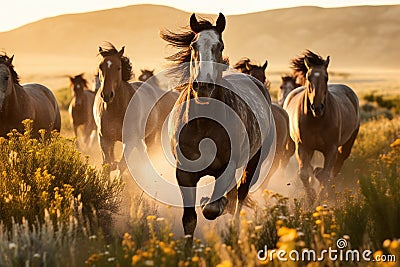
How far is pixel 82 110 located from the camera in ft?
50.9

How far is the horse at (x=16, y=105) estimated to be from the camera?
8663 mm

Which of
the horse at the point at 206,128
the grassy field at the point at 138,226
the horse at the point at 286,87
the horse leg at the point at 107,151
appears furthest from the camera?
the horse at the point at 286,87

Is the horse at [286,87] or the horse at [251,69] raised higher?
the horse at [251,69]

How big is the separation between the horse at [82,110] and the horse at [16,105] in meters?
4.85

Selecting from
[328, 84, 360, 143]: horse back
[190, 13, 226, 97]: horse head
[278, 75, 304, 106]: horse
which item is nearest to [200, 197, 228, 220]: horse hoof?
[190, 13, 226, 97]: horse head

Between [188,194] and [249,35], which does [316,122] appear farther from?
[249,35]

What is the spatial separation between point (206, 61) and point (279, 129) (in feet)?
17.0

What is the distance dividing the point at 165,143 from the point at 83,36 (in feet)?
555

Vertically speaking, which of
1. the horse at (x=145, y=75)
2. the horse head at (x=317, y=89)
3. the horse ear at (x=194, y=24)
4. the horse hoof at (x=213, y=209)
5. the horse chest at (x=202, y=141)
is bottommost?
the horse hoof at (x=213, y=209)

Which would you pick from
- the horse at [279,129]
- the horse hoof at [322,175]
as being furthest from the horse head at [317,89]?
the horse at [279,129]

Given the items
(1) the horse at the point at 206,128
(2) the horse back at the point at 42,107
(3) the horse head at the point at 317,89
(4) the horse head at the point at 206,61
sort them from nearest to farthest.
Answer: (4) the horse head at the point at 206,61 → (1) the horse at the point at 206,128 → (3) the horse head at the point at 317,89 → (2) the horse back at the point at 42,107

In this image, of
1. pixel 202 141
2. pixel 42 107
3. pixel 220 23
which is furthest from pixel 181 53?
pixel 42 107

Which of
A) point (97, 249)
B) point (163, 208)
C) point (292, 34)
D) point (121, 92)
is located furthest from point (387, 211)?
point (292, 34)

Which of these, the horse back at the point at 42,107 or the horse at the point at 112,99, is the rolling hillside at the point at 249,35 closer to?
the horse back at the point at 42,107
